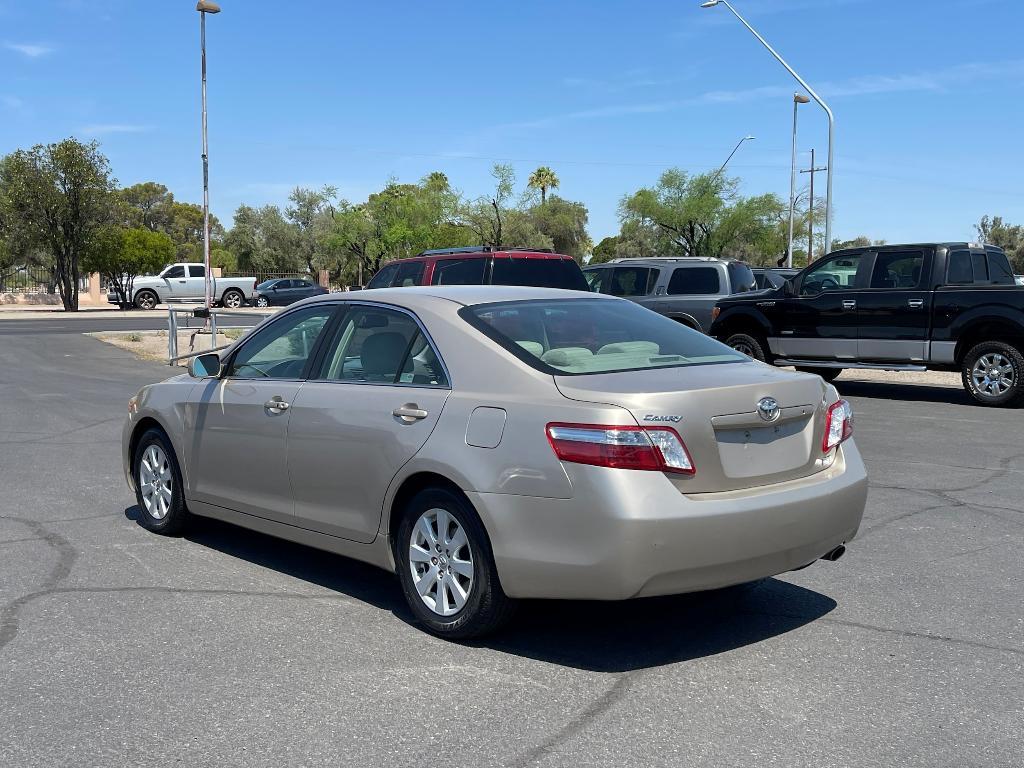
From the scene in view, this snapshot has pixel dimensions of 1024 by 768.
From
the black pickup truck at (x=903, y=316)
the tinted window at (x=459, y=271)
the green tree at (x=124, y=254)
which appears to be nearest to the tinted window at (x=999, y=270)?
the black pickup truck at (x=903, y=316)

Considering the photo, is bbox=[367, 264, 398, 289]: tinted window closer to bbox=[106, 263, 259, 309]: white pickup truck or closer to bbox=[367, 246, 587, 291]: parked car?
bbox=[367, 246, 587, 291]: parked car

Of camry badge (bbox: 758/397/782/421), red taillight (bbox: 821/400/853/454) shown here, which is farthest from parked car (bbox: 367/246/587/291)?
camry badge (bbox: 758/397/782/421)

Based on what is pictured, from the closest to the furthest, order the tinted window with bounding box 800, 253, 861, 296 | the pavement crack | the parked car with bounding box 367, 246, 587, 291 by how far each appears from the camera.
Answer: the pavement crack, the parked car with bounding box 367, 246, 587, 291, the tinted window with bounding box 800, 253, 861, 296

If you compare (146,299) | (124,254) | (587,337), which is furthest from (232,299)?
(587,337)

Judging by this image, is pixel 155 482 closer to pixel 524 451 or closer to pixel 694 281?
pixel 524 451

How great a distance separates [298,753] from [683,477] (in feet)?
5.98

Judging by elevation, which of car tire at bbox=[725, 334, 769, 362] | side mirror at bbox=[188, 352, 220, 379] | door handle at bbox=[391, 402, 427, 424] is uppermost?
side mirror at bbox=[188, 352, 220, 379]

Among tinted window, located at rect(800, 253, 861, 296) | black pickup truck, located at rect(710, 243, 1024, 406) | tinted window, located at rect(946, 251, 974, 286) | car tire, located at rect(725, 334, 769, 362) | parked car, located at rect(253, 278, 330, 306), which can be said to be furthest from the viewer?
parked car, located at rect(253, 278, 330, 306)

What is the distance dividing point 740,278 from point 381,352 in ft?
44.3

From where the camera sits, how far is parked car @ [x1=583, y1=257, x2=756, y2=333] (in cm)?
1778

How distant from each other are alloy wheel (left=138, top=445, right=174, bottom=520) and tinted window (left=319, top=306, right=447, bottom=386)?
1.79m

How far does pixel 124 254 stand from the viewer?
50.7 meters

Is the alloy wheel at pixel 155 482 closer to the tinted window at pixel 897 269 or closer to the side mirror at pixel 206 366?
the side mirror at pixel 206 366

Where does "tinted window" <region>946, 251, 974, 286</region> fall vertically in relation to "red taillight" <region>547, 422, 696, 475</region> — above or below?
above
